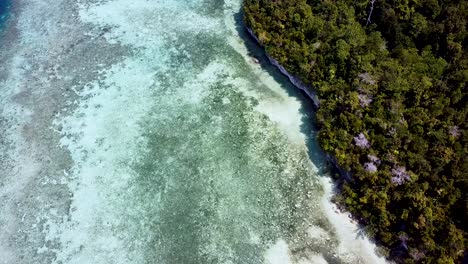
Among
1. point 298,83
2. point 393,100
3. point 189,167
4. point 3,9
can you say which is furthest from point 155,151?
point 3,9

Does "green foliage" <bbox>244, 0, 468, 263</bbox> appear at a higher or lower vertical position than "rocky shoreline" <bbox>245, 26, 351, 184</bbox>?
higher

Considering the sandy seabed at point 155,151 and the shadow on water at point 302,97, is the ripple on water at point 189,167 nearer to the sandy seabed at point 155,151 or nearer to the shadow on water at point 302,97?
the sandy seabed at point 155,151

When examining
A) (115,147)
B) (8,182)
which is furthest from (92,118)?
(8,182)

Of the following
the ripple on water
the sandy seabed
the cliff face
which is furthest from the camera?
the cliff face

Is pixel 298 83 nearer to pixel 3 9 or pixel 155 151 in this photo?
pixel 155 151

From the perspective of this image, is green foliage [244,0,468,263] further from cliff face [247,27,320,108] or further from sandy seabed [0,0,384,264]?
sandy seabed [0,0,384,264]

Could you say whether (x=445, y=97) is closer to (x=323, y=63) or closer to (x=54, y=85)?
(x=323, y=63)

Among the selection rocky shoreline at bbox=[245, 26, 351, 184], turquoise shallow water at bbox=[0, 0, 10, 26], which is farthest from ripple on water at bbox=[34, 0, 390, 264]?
turquoise shallow water at bbox=[0, 0, 10, 26]
